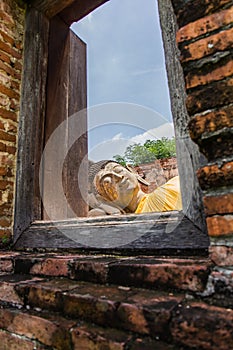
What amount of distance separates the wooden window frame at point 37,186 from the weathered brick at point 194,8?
33 cm

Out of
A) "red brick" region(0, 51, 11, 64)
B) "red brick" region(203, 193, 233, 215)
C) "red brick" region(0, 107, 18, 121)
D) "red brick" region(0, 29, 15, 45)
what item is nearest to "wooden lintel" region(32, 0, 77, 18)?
"red brick" region(0, 29, 15, 45)

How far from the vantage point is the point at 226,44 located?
602 mm

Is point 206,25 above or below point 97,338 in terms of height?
above

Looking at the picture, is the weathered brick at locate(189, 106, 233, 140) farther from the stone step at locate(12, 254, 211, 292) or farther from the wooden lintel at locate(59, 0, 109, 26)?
the wooden lintel at locate(59, 0, 109, 26)

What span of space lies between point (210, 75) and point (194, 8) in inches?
8.5

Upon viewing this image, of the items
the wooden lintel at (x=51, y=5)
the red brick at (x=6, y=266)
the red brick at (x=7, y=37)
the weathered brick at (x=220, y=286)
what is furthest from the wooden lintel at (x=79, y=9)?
the weathered brick at (x=220, y=286)

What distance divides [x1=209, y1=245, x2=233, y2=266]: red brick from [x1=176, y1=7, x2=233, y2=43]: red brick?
546 millimetres

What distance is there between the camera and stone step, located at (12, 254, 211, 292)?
0.60m

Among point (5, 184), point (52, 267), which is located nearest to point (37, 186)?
point (5, 184)

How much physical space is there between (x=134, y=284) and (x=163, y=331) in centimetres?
18

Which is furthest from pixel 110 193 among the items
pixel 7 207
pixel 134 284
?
pixel 134 284

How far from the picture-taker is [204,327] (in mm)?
468

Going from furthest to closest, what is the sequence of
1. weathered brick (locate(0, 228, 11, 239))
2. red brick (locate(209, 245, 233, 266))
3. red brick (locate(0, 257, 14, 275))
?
1. weathered brick (locate(0, 228, 11, 239))
2. red brick (locate(0, 257, 14, 275))
3. red brick (locate(209, 245, 233, 266))

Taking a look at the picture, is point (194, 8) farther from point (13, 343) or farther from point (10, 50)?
point (10, 50)
